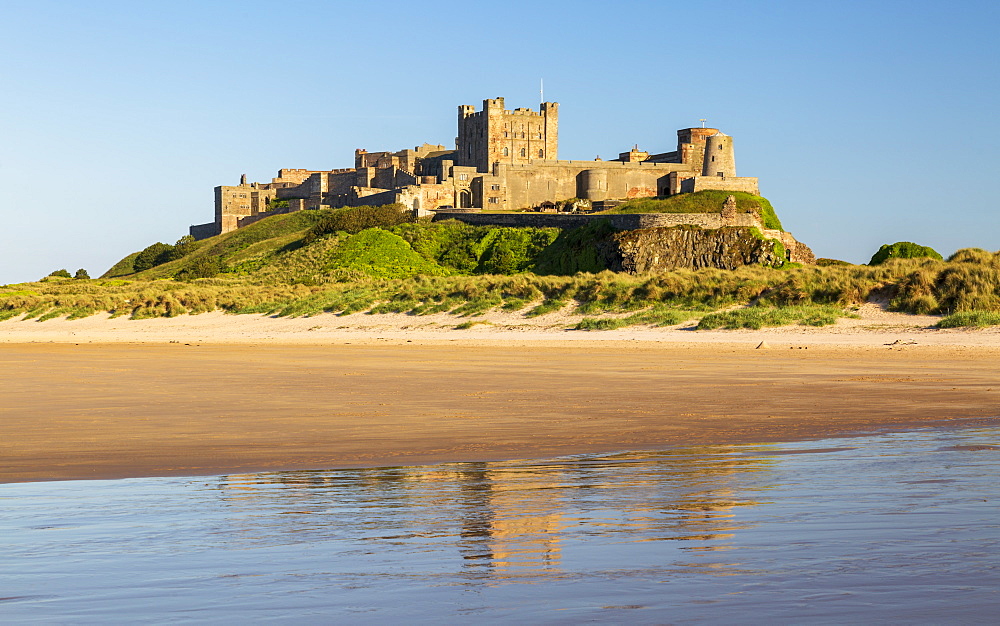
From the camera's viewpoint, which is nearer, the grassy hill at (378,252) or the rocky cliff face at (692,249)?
the rocky cliff face at (692,249)

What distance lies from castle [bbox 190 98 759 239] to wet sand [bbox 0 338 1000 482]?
5918 centimetres

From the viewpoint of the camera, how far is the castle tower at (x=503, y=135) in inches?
3996

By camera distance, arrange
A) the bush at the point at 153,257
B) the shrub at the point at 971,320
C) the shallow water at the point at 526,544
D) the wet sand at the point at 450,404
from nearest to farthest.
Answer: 1. the shallow water at the point at 526,544
2. the wet sand at the point at 450,404
3. the shrub at the point at 971,320
4. the bush at the point at 153,257

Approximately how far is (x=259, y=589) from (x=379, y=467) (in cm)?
393

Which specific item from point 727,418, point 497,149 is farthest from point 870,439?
point 497,149

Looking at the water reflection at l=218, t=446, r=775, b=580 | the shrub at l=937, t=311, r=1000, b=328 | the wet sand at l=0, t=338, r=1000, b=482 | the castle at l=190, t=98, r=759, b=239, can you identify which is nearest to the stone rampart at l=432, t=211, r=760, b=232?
the castle at l=190, t=98, r=759, b=239

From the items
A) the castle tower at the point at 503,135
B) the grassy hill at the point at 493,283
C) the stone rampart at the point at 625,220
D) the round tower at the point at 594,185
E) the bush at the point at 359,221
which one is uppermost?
the castle tower at the point at 503,135

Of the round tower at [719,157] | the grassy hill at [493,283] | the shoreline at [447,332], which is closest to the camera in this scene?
the shoreline at [447,332]

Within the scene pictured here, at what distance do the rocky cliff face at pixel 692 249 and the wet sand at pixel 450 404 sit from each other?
3424 centimetres

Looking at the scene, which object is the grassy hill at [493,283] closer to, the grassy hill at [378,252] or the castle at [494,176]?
the grassy hill at [378,252]

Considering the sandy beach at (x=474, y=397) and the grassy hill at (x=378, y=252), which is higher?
the grassy hill at (x=378, y=252)

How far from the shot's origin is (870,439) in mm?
9398

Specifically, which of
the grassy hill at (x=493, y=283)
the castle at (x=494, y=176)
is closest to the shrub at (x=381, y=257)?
the grassy hill at (x=493, y=283)

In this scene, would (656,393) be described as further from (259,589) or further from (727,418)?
(259,589)
